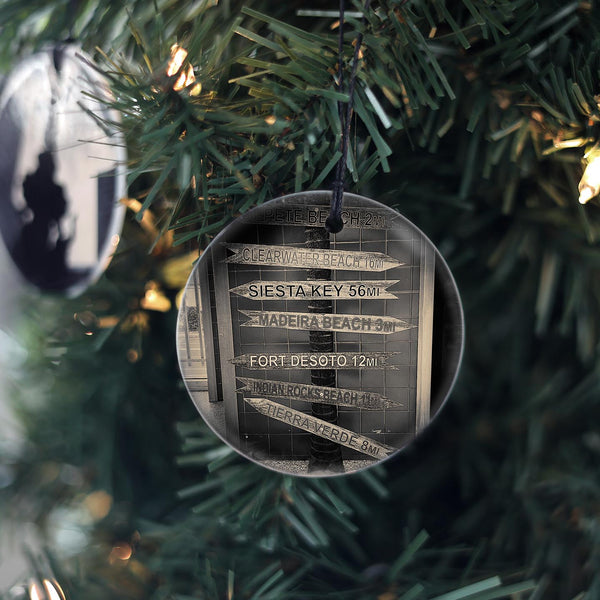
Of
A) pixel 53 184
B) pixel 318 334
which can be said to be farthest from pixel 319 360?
pixel 53 184

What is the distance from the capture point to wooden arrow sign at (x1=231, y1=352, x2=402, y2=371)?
24cm

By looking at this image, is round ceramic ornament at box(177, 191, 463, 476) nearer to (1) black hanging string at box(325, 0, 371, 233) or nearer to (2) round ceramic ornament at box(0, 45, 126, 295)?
(1) black hanging string at box(325, 0, 371, 233)

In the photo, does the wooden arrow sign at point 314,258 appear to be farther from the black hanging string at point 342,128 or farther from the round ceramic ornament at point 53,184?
the round ceramic ornament at point 53,184

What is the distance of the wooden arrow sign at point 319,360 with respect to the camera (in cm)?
24

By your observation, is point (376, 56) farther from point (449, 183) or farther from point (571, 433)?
point (571, 433)

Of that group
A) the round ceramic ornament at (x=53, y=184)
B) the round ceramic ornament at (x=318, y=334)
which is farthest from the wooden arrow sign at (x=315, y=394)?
the round ceramic ornament at (x=53, y=184)

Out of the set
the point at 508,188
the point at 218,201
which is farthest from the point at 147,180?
the point at 508,188

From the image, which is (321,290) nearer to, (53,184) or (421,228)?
(421,228)

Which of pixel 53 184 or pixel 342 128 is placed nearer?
pixel 342 128

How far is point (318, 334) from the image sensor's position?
0.24 m

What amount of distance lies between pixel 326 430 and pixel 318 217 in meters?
0.10

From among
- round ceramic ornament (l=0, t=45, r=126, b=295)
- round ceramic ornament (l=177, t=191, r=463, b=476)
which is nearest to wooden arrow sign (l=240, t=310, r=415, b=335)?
round ceramic ornament (l=177, t=191, r=463, b=476)

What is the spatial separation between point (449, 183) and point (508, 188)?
0.03 meters

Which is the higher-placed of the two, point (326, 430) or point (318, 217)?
point (318, 217)
